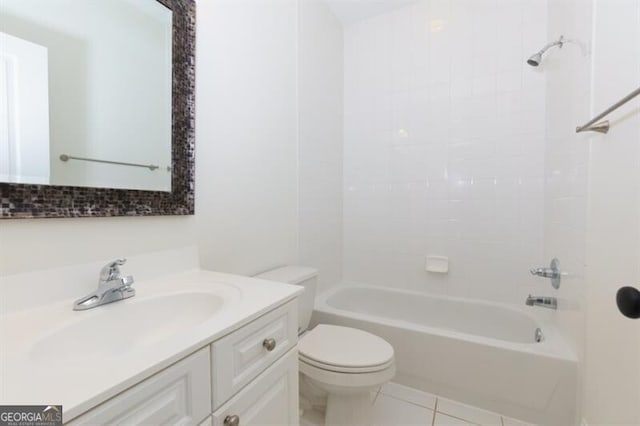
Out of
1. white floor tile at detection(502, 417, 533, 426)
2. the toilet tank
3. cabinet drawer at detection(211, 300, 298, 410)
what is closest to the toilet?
the toilet tank

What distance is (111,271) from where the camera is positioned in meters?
0.83

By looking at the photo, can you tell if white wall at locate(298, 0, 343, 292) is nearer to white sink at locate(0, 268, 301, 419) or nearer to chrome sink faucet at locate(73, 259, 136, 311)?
white sink at locate(0, 268, 301, 419)

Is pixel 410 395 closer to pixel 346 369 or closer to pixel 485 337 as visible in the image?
pixel 485 337

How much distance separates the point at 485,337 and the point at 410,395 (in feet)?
1.77

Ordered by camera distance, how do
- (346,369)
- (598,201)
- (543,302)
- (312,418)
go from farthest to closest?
(543,302) → (312,418) → (346,369) → (598,201)

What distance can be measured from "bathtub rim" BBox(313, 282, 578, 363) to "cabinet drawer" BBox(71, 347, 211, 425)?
1243mm

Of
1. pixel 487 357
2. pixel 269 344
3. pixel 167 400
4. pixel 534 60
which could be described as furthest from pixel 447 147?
pixel 167 400

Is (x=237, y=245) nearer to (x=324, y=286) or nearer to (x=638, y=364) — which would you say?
(x=324, y=286)

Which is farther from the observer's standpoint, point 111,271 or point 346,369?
point 346,369

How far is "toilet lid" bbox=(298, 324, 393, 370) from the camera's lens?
1.20 meters

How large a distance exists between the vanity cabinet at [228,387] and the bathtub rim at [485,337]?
901mm

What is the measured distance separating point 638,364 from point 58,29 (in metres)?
1.79

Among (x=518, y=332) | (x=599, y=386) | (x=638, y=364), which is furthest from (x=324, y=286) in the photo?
(x=638, y=364)

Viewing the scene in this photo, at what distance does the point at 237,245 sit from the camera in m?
1.41
